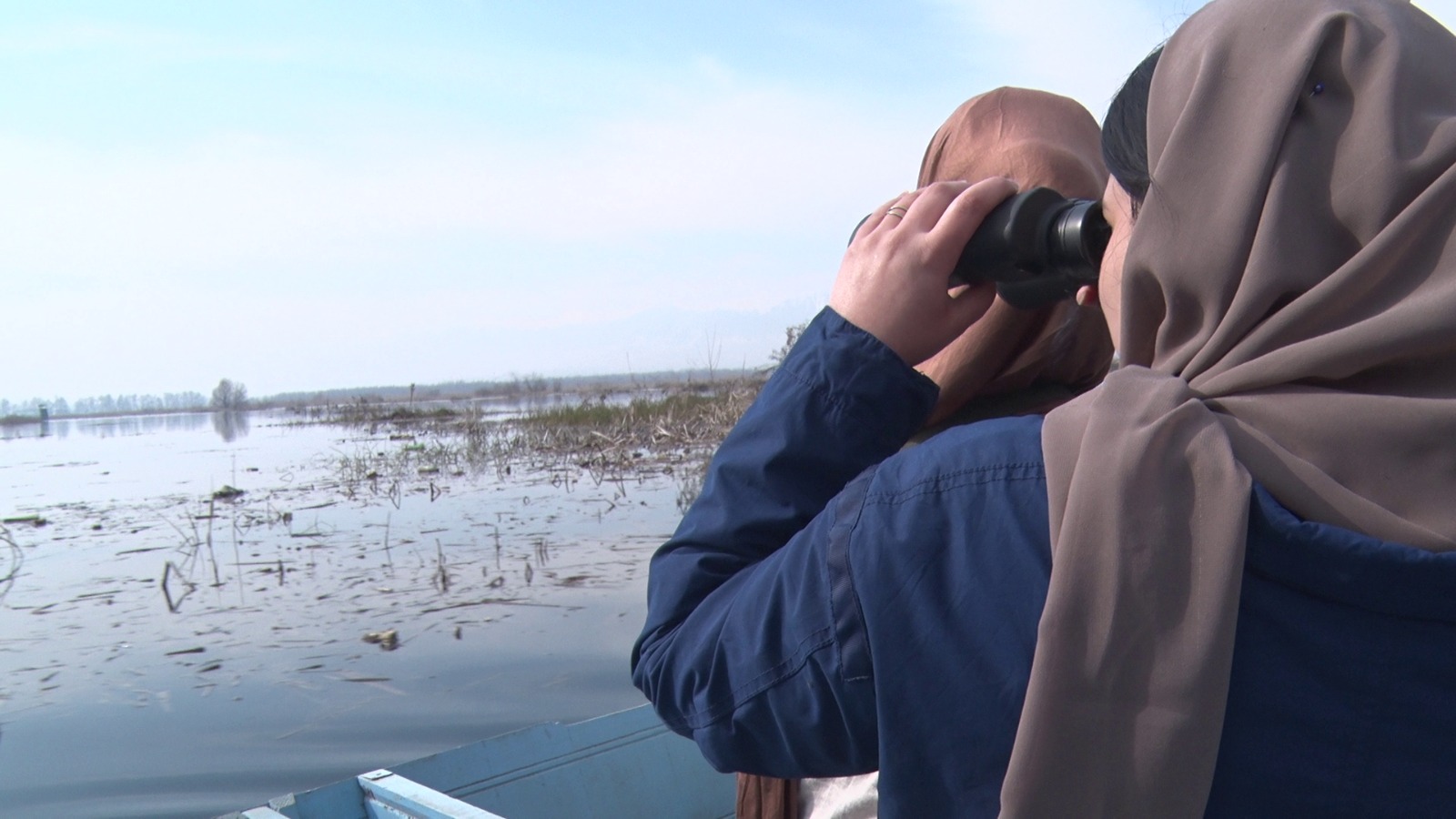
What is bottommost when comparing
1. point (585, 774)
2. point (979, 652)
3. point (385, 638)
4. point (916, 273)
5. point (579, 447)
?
point (385, 638)

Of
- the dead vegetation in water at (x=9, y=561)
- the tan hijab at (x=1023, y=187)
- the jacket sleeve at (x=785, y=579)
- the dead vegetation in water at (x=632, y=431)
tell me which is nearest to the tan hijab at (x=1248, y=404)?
the jacket sleeve at (x=785, y=579)

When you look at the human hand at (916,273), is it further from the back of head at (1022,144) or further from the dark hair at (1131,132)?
the back of head at (1022,144)

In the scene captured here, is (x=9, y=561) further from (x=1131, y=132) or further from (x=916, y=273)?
(x=1131, y=132)

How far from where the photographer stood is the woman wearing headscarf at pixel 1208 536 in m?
0.60

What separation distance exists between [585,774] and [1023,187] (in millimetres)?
2541

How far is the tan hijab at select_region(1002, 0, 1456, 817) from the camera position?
598mm

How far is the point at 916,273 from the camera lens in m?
0.93

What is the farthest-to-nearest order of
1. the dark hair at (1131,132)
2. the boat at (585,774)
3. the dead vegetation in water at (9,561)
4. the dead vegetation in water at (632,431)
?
the dead vegetation in water at (632,431) → the dead vegetation in water at (9,561) → the boat at (585,774) → the dark hair at (1131,132)

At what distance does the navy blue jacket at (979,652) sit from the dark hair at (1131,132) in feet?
0.90

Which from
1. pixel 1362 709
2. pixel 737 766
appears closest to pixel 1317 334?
pixel 1362 709

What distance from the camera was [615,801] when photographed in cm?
327

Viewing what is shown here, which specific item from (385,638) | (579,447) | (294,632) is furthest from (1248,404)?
(579,447)

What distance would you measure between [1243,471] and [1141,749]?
178 millimetres

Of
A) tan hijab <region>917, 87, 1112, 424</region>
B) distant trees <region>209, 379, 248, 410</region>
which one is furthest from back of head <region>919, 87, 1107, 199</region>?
distant trees <region>209, 379, 248, 410</region>
